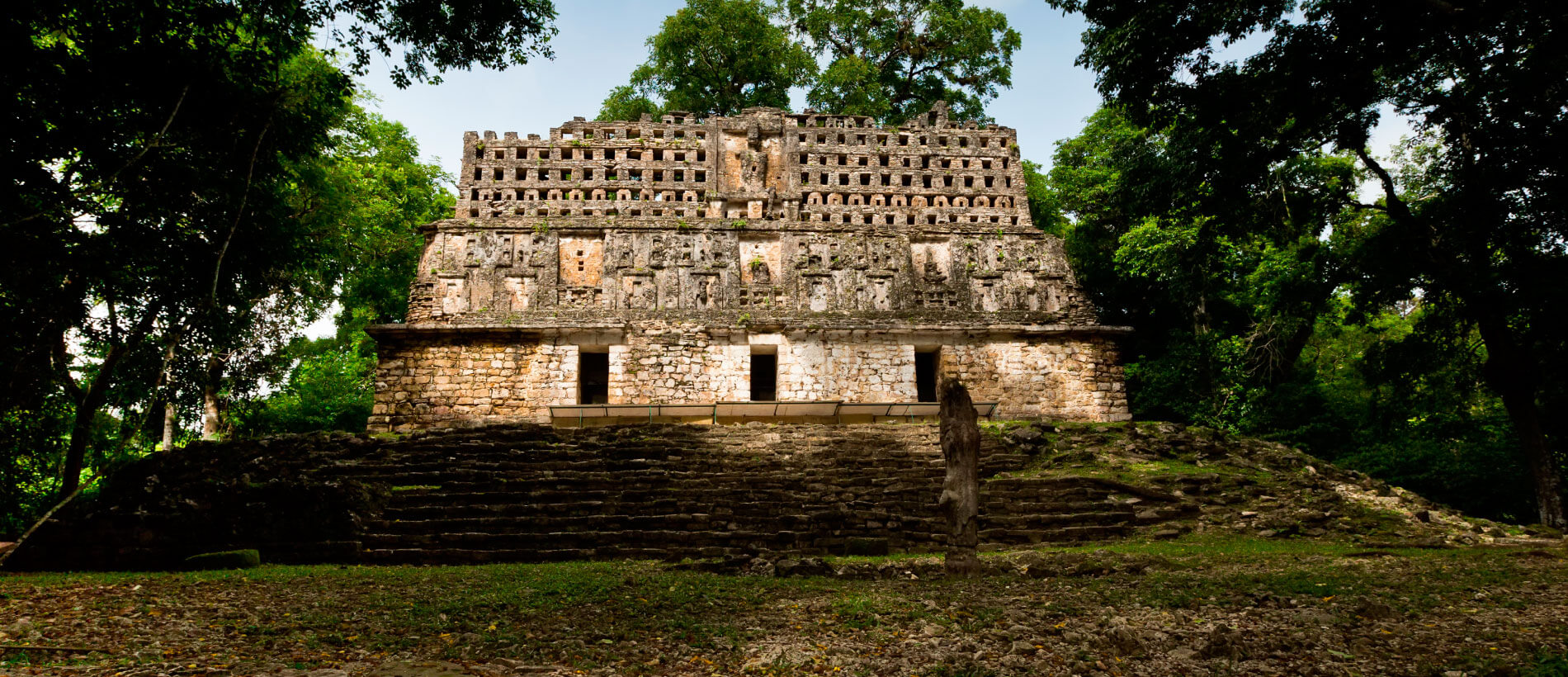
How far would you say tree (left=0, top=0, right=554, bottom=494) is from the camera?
20.5 feet

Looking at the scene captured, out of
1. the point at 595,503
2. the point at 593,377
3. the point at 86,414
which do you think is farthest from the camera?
the point at 593,377

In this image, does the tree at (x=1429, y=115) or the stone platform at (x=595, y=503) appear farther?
the stone platform at (x=595, y=503)

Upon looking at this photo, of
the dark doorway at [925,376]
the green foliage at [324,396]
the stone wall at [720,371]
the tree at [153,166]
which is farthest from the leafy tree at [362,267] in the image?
the dark doorway at [925,376]

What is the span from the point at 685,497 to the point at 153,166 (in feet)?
20.6

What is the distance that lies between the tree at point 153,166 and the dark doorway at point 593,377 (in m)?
7.70

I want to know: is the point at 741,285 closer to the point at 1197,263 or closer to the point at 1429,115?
the point at 1197,263

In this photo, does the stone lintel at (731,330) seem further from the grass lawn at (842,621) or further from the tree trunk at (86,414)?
the grass lawn at (842,621)

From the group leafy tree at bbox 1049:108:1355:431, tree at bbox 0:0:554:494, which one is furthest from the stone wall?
tree at bbox 0:0:554:494

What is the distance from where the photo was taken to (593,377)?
681 inches

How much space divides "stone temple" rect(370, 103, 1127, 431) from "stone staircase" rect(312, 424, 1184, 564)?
6.33ft

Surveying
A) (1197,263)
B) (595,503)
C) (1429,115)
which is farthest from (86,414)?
(1429,115)

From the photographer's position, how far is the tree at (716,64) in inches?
882

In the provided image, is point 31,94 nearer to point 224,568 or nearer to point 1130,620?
point 224,568

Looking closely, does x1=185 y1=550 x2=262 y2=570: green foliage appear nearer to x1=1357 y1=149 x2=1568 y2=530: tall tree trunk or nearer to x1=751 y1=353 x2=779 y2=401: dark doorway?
x1=751 y1=353 x2=779 y2=401: dark doorway
